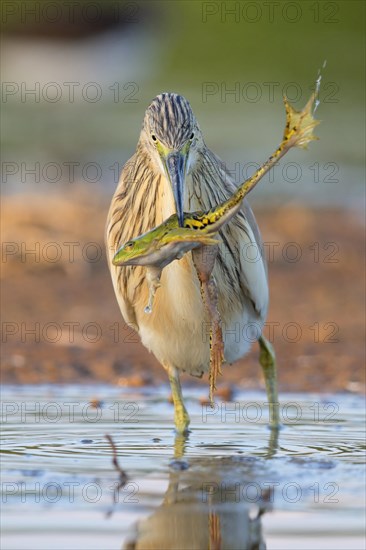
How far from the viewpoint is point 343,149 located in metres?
18.8

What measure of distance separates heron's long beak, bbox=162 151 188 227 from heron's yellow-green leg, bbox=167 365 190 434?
64.9 inches

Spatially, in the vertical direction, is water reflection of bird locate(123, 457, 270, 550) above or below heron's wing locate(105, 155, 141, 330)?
below

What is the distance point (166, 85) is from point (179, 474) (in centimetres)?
1875

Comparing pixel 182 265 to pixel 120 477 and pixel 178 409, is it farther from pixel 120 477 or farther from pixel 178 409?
pixel 120 477

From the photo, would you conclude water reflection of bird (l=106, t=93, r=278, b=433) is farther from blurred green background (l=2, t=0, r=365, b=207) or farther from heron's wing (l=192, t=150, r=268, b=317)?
blurred green background (l=2, t=0, r=365, b=207)

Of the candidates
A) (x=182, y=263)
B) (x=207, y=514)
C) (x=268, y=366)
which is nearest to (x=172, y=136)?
(x=182, y=263)

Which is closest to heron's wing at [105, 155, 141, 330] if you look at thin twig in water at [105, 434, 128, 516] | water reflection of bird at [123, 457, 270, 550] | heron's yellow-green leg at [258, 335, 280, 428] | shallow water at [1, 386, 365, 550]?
shallow water at [1, 386, 365, 550]

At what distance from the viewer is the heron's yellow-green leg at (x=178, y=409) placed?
7.12 meters

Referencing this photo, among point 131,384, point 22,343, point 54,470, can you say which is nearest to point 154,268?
point 54,470

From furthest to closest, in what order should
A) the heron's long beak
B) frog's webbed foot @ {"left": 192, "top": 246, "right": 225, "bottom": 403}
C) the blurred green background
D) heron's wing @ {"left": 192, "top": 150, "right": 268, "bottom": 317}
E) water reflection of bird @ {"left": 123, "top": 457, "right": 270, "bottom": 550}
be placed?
the blurred green background
heron's wing @ {"left": 192, "top": 150, "right": 268, "bottom": 317}
frog's webbed foot @ {"left": 192, "top": 246, "right": 225, "bottom": 403}
the heron's long beak
water reflection of bird @ {"left": 123, "top": 457, "right": 270, "bottom": 550}

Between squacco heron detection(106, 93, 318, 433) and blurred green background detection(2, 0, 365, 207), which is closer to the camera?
squacco heron detection(106, 93, 318, 433)

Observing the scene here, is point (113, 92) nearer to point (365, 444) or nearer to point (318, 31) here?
point (318, 31)

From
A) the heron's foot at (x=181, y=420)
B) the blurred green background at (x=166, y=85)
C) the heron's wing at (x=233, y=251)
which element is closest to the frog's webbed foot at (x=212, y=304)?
the heron's wing at (x=233, y=251)

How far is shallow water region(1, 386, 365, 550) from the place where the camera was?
459 centimetres
